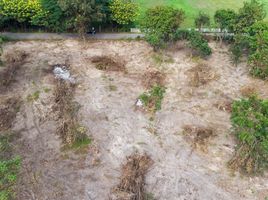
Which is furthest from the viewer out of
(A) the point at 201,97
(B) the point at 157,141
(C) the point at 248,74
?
(C) the point at 248,74

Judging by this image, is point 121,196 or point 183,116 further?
point 183,116

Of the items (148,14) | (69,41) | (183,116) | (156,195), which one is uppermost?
(148,14)

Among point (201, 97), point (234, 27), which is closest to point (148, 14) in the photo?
point (234, 27)

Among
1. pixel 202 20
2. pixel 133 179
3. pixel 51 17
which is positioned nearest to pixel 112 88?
pixel 133 179

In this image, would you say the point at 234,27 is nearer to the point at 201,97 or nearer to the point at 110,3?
the point at 201,97

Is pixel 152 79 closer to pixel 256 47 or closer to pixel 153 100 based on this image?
pixel 153 100
